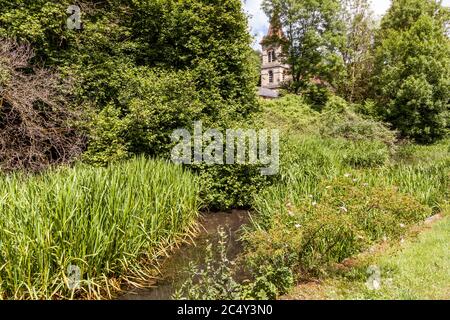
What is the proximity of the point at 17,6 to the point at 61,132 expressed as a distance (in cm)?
329

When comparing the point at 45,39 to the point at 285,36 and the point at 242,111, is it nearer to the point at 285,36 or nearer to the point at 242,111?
the point at 242,111

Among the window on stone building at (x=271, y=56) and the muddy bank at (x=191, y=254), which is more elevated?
the window on stone building at (x=271, y=56)

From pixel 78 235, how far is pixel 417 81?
19.3 meters

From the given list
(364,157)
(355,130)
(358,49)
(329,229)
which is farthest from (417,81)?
(329,229)

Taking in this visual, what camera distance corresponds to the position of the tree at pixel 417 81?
1820 cm

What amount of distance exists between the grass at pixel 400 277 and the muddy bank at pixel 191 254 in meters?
1.87

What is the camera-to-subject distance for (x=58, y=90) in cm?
870

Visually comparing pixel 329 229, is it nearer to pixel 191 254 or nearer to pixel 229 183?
pixel 191 254

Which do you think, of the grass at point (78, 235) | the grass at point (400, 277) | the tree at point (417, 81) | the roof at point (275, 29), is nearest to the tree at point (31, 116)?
the grass at point (78, 235)

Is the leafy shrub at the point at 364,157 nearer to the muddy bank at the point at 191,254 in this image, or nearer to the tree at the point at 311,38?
the muddy bank at the point at 191,254

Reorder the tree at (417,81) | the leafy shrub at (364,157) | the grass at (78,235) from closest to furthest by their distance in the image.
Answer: the grass at (78,235), the leafy shrub at (364,157), the tree at (417,81)

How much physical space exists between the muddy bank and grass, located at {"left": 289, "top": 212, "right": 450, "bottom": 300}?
6.14ft

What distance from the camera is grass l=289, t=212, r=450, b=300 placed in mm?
3635

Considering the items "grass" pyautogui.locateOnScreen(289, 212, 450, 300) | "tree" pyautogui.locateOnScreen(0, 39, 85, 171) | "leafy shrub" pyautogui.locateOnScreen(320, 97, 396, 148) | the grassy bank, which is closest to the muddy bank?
the grassy bank
